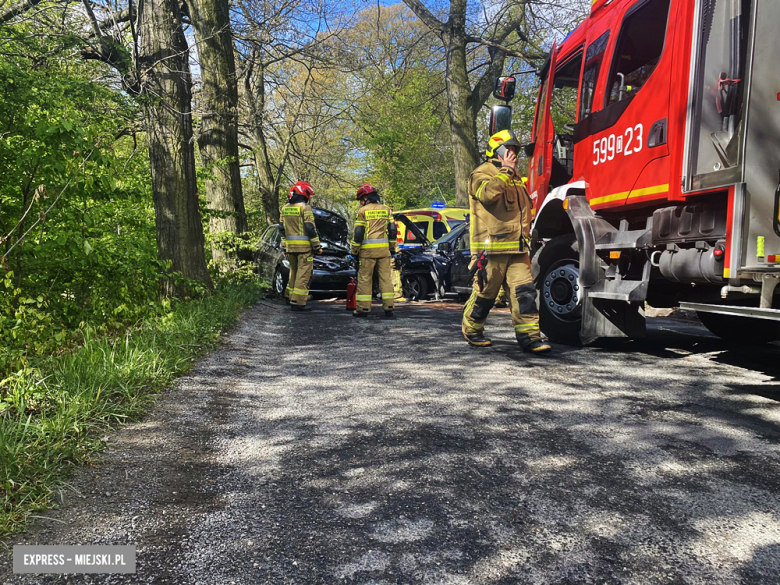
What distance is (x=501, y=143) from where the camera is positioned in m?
6.15

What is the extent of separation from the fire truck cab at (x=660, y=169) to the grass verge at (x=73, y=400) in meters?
3.79

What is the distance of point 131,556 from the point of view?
84.5 inches

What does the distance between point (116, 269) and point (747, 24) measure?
5.45m

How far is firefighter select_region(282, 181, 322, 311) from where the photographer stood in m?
9.55

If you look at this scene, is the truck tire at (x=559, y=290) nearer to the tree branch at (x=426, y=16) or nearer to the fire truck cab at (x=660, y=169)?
the fire truck cab at (x=660, y=169)

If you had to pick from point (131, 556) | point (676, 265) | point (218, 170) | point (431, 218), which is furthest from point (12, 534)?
point (431, 218)

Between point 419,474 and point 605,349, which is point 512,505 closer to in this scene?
point 419,474

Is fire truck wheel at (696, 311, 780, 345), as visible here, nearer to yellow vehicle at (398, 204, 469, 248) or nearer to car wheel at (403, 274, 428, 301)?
car wheel at (403, 274, 428, 301)

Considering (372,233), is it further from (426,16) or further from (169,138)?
(426,16)

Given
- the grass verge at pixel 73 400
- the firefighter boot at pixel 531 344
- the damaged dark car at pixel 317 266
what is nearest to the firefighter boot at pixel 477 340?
the firefighter boot at pixel 531 344

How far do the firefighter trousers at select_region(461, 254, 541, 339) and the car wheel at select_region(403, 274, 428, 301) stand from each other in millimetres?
6025

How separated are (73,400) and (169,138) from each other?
4.91m

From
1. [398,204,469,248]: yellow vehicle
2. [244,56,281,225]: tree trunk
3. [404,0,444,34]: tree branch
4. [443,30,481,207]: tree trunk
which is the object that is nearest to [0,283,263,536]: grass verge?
[244,56,281,225]: tree trunk

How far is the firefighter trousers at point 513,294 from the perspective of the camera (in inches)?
236
